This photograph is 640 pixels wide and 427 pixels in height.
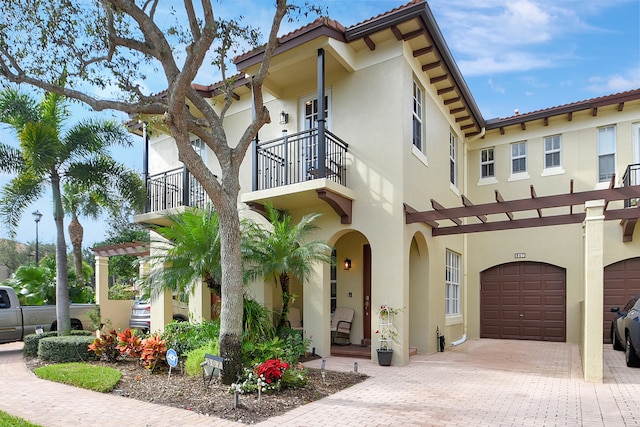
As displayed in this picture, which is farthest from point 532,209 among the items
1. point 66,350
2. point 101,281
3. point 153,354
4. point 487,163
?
point 101,281

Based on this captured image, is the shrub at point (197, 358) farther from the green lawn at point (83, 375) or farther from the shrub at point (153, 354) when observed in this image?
the green lawn at point (83, 375)

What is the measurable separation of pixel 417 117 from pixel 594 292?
18.4 ft

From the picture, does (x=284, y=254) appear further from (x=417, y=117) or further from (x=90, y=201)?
(x=90, y=201)

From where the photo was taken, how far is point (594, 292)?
7.74 m

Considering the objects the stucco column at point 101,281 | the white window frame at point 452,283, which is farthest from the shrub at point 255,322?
the stucco column at point 101,281

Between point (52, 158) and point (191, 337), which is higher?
point (52, 158)

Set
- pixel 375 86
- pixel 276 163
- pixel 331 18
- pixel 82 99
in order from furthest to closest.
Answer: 1. pixel 276 163
2. pixel 375 86
3. pixel 331 18
4. pixel 82 99

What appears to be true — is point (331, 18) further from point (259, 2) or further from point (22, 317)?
point (22, 317)

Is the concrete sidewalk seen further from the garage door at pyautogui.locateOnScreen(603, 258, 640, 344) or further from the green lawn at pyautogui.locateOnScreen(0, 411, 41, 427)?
the garage door at pyautogui.locateOnScreen(603, 258, 640, 344)

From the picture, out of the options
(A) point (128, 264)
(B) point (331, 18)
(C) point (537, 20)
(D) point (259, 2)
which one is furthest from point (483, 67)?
(A) point (128, 264)

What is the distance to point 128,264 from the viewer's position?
2998 centimetres

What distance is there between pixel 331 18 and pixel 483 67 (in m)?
7.17

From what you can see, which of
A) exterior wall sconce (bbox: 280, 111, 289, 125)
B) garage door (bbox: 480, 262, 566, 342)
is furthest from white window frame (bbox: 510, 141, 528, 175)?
exterior wall sconce (bbox: 280, 111, 289, 125)

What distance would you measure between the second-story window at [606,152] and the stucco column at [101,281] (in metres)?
17.8
